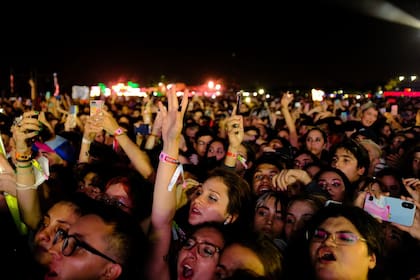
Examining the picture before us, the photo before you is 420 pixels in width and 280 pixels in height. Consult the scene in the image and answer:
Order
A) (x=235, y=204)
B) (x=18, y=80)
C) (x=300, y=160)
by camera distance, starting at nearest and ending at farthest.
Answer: (x=235, y=204) → (x=300, y=160) → (x=18, y=80)

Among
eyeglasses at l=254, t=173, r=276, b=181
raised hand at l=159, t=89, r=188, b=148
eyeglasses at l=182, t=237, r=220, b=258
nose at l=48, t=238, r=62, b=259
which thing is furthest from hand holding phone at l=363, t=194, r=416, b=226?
nose at l=48, t=238, r=62, b=259

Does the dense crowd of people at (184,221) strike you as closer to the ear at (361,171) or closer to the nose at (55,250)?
the nose at (55,250)

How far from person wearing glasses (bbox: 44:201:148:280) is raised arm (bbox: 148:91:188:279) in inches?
5.2

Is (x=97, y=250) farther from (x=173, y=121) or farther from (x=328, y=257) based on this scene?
(x=328, y=257)

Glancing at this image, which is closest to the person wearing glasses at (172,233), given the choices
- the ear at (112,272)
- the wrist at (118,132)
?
the ear at (112,272)

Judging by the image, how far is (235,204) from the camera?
10.7 ft

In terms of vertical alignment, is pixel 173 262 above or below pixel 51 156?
below

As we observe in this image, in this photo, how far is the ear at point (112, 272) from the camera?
2.32 meters

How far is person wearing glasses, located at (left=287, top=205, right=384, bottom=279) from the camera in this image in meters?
2.51

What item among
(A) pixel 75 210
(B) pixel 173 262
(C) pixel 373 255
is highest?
(A) pixel 75 210

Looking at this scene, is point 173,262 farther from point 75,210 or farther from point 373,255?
point 373,255

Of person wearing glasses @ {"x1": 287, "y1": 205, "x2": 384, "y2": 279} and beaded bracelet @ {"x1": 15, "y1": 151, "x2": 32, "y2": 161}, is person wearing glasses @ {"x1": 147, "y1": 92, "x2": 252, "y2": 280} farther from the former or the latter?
beaded bracelet @ {"x1": 15, "y1": 151, "x2": 32, "y2": 161}

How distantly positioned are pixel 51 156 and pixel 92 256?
3.06 metres

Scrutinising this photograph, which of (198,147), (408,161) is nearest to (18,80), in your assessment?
(198,147)
